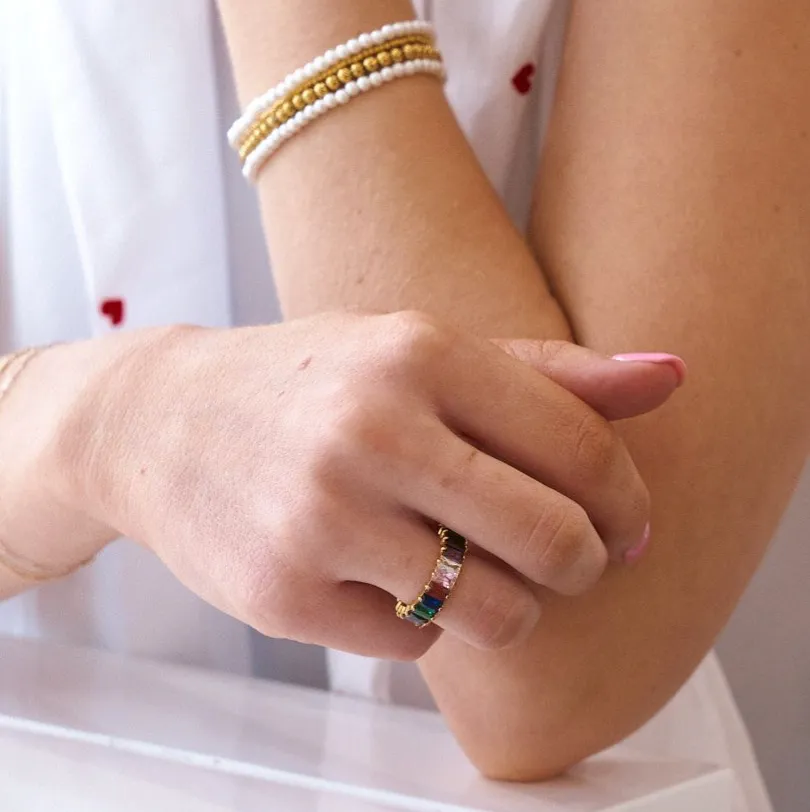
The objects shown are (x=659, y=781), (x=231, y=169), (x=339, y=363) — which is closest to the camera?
(x=339, y=363)

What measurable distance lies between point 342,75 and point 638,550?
0.96 feet

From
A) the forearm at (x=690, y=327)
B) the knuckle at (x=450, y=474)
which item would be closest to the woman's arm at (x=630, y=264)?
the forearm at (x=690, y=327)

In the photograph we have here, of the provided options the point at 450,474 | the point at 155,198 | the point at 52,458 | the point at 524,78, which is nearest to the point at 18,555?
the point at 52,458

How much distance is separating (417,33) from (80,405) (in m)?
0.27

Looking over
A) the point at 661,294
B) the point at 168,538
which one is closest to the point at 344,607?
the point at 168,538

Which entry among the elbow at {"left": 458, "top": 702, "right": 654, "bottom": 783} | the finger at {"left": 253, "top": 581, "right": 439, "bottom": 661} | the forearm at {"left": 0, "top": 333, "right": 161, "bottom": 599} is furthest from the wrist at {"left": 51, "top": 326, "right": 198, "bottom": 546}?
the elbow at {"left": 458, "top": 702, "right": 654, "bottom": 783}

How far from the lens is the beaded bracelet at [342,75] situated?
462 millimetres

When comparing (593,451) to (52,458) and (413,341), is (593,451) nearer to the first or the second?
(413,341)

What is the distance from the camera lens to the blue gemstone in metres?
0.38

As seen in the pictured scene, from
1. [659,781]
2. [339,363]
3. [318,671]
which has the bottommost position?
[318,671]

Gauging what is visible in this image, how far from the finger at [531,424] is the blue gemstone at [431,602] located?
0.21 feet

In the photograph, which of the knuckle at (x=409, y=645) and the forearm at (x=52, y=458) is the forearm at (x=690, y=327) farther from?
the forearm at (x=52, y=458)

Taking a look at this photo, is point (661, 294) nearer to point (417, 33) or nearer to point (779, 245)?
point (779, 245)

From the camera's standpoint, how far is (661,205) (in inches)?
17.7
